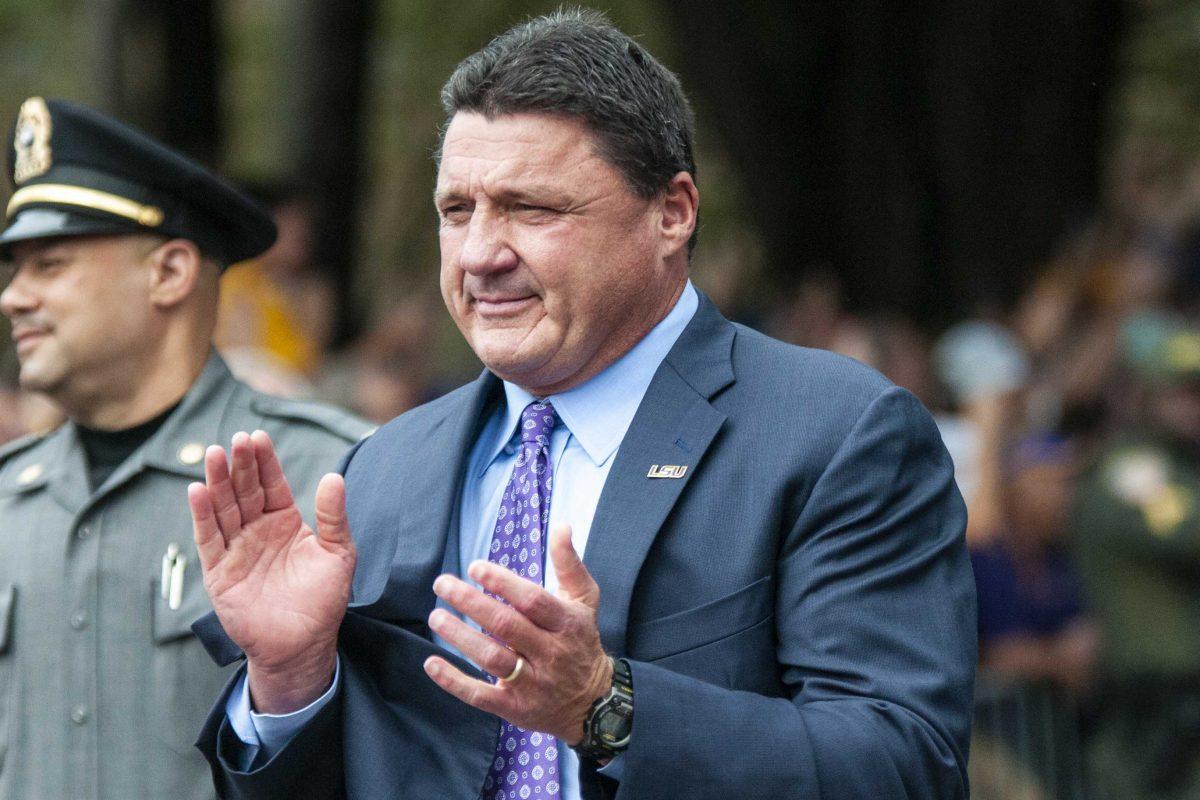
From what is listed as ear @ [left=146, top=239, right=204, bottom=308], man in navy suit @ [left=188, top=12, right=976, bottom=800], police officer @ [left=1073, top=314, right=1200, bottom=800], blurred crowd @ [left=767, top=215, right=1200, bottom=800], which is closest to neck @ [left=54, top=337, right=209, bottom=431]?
ear @ [left=146, top=239, right=204, bottom=308]

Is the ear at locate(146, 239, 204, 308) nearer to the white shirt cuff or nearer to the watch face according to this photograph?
the white shirt cuff

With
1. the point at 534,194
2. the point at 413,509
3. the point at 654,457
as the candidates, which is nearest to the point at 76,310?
the point at 413,509

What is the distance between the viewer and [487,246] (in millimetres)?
3152

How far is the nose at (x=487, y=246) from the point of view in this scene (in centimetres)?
315

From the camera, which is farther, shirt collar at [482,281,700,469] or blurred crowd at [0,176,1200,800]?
blurred crowd at [0,176,1200,800]

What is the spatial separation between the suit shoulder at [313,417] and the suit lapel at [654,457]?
1.31 metres

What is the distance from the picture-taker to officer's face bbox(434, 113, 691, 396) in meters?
3.15

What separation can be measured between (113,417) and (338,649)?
1414mm

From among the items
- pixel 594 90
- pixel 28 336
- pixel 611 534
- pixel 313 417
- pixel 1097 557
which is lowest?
pixel 1097 557

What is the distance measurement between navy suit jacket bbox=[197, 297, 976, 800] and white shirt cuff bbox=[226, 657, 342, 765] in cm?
2

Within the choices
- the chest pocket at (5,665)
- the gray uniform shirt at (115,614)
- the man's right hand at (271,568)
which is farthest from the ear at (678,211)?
the chest pocket at (5,665)

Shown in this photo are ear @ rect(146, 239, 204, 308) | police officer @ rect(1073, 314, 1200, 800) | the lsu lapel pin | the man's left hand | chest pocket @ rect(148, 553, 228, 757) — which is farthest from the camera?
police officer @ rect(1073, 314, 1200, 800)

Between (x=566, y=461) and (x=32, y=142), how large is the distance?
2.00 metres

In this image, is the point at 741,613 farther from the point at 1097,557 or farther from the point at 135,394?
the point at 1097,557
